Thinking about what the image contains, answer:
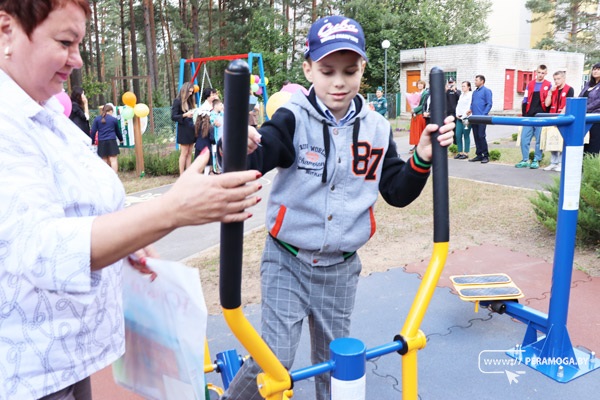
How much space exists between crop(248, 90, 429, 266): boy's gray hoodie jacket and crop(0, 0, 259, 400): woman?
2.31ft

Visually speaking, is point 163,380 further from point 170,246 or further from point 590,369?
point 170,246

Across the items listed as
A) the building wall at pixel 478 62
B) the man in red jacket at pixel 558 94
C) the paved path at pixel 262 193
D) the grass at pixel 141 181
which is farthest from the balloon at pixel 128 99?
the building wall at pixel 478 62

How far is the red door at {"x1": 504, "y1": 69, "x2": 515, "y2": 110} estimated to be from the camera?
86.2 ft

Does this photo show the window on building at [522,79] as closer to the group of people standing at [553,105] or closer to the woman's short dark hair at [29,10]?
the group of people standing at [553,105]

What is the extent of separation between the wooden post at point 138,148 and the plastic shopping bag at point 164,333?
29.3 feet

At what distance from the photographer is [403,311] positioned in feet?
11.2

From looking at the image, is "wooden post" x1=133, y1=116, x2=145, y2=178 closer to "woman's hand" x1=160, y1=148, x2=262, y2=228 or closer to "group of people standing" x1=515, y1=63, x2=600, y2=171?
"group of people standing" x1=515, y1=63, x2=600, y2=171

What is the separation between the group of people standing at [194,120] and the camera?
27.9ft

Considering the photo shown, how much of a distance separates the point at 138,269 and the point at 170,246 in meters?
4.03

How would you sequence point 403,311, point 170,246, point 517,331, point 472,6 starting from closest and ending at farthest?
point 517,331, point 403,311, point 170,246, point 472,6

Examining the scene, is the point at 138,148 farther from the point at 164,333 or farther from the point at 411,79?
the point at 411,79

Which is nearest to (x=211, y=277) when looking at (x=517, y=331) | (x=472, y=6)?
(x=517, y=331)

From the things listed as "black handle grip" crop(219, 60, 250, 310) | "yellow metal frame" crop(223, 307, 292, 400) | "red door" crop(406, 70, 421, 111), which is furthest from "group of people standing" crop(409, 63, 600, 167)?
"red door" crop(406, 70, 421, 111)

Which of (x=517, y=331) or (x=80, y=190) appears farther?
(x=517, y=331)
